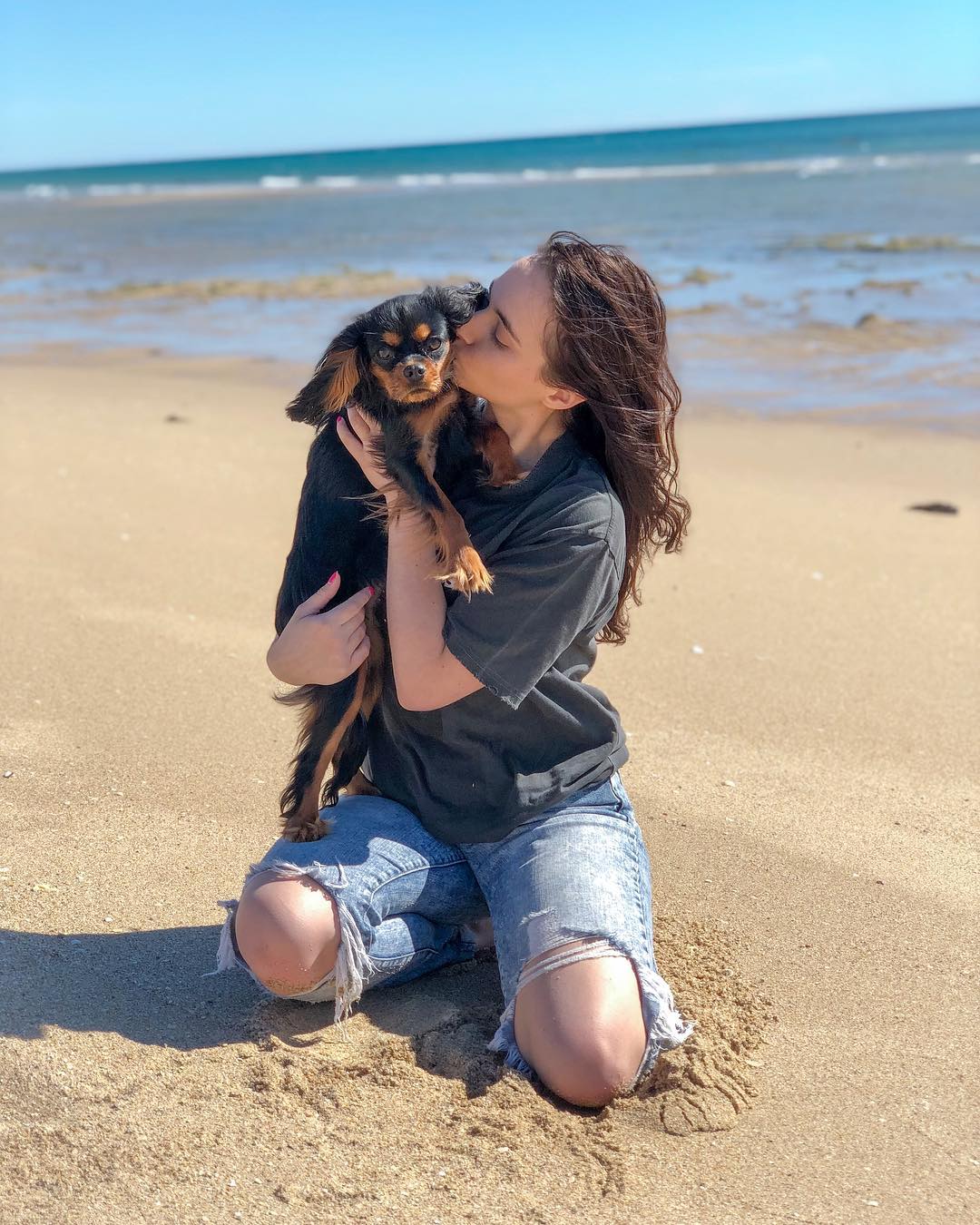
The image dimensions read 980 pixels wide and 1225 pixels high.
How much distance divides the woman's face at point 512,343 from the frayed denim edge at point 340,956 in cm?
102

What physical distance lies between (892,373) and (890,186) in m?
23.5

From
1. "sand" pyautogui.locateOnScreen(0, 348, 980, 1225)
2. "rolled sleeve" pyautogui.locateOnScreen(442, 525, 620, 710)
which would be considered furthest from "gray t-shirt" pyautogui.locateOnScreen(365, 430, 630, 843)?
"sand" pyautogui.locateOnScreen(0, 348, 980, 1225)

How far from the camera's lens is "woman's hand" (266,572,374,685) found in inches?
105

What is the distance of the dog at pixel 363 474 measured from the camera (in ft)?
9.20

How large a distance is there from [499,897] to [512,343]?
3.63 feet

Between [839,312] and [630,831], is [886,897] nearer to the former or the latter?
[630,831]

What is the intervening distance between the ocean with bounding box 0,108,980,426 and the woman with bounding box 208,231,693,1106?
2.01 ft

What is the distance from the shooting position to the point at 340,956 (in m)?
2.43

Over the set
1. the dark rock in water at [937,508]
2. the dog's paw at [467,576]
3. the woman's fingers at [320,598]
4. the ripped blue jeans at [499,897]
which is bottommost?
the dark rock in water at [937,508]

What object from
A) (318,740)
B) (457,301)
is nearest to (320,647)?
(318,740)

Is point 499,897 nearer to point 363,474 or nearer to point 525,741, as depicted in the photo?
point 525,741

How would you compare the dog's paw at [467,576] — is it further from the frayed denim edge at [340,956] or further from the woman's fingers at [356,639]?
the frayed denim edge at [340,956]

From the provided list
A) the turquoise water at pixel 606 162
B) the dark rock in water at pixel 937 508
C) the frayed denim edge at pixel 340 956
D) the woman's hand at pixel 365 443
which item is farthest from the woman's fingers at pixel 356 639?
the turquoise water at pixel 606 162

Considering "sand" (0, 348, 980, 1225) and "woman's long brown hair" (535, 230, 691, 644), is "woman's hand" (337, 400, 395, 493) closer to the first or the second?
"woman's long brown hair" (535, 230, 691, 644)
